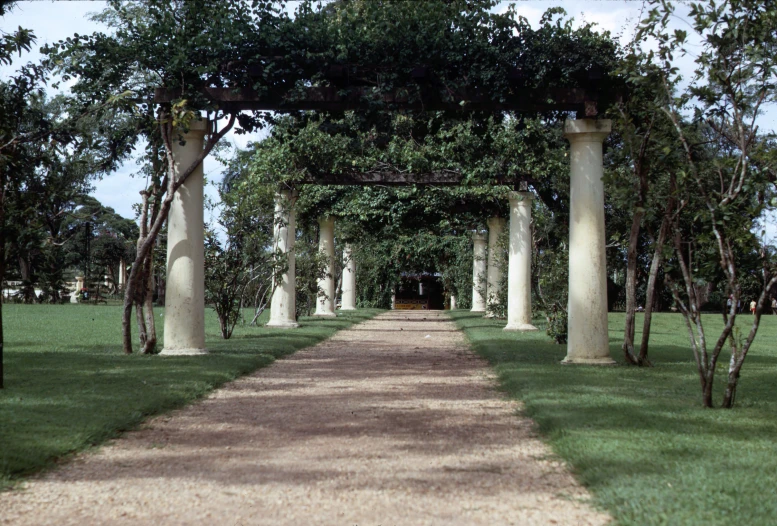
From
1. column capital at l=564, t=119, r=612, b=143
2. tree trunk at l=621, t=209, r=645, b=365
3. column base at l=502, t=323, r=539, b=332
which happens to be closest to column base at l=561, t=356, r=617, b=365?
tree trunk at l=621, t=209, r=645, b=365

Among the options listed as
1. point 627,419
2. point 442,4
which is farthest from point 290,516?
point 442,4

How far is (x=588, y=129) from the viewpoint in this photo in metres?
12.1

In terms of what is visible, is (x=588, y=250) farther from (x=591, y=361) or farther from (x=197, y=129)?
(x=197, y=129)

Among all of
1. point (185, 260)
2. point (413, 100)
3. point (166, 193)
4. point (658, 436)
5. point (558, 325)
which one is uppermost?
point (413, 100)

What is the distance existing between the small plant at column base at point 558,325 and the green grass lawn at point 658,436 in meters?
3.08

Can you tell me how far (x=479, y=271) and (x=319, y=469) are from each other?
91.9 ft

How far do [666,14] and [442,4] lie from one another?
12.5 feet

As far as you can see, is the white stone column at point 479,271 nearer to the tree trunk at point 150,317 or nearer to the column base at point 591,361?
the tree trunk at point 150,317

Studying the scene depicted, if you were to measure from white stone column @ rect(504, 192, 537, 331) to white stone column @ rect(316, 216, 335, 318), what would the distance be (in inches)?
248

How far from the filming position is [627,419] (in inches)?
282

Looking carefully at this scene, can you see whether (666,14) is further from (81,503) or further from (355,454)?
(81,503)

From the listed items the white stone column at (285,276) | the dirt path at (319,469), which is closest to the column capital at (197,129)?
the dirt path at (319,469)

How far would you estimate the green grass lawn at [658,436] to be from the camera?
14.5ft

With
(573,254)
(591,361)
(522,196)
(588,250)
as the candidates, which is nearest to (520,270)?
(522,196)
